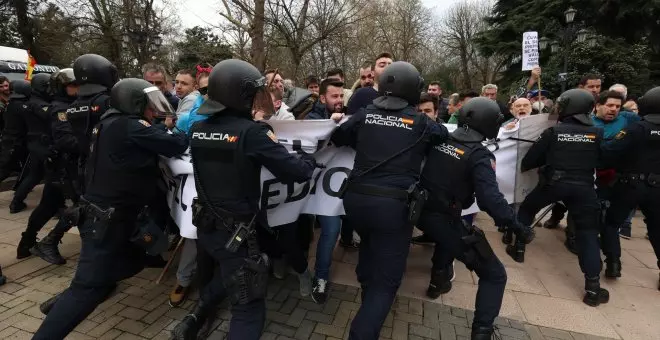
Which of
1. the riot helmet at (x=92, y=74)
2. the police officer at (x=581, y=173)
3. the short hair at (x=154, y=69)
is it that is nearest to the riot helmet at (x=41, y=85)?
the short hair at (x=154, y=69)

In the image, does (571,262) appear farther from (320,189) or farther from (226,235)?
(226,235)

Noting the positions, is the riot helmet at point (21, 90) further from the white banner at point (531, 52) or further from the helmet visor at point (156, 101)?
the white banner at point (531, 52)

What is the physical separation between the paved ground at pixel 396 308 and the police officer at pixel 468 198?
57 centimetres

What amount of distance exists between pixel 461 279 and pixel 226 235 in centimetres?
314

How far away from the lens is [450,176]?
3.08m

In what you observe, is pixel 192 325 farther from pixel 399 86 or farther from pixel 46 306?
pixel 399 86

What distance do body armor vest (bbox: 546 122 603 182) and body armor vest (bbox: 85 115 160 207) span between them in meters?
4.27

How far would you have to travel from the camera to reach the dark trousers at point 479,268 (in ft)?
9.99

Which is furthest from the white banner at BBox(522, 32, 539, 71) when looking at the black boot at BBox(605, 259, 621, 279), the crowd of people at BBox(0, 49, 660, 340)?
the black boot at BBox(605, 259, 621, 279)

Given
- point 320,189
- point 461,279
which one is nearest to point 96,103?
point 320,189

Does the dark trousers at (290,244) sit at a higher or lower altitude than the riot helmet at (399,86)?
lower

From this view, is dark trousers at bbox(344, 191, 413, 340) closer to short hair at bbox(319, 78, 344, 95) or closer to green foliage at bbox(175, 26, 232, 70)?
short hair at bbox(319, 78, 344, 95)

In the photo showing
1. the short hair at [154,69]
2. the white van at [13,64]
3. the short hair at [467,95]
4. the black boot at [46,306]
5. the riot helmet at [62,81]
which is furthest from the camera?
the white van at [13,64]

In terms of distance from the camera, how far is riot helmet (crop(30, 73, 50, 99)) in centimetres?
539
